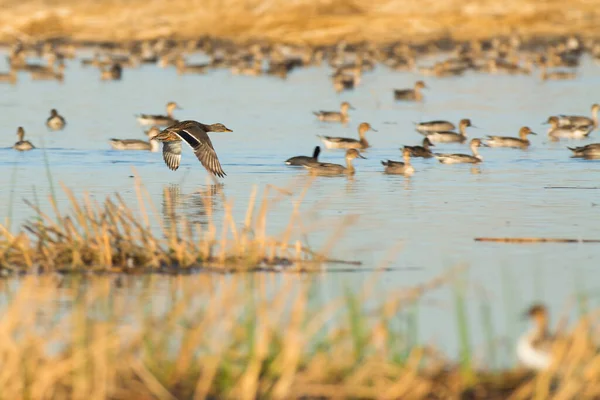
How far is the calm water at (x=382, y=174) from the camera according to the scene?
39.6ft

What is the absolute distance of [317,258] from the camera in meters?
11.4

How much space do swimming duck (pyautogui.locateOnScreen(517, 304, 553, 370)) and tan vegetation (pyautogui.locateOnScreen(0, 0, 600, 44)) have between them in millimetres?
56311

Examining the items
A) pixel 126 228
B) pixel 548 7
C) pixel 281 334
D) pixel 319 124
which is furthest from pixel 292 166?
pixel 548 7

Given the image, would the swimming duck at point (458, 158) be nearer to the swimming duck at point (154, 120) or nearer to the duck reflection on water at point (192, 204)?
the duck reflection on water at point (192, 204)

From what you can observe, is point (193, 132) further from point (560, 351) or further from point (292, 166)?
point (560, 351)

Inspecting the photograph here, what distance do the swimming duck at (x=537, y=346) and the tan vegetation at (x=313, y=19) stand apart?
185ft

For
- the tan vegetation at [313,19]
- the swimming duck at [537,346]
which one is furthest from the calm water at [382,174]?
the tan vegetation at [313,19]

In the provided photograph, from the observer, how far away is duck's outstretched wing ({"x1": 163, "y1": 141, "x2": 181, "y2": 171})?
2159cm

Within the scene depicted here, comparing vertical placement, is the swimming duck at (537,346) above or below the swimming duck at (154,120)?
below

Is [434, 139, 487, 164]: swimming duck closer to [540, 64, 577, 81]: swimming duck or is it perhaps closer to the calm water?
the calm water

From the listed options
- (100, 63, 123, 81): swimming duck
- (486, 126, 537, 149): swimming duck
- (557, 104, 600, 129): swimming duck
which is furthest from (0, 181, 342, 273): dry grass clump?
(100, 63, 123, 81): swimming duck

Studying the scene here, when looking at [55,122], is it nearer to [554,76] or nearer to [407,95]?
[407,95]

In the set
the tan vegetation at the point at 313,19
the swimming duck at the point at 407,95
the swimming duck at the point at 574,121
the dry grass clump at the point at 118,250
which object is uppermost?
the tan vegetation at the point at 313,19

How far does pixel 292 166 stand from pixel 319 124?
824cm
